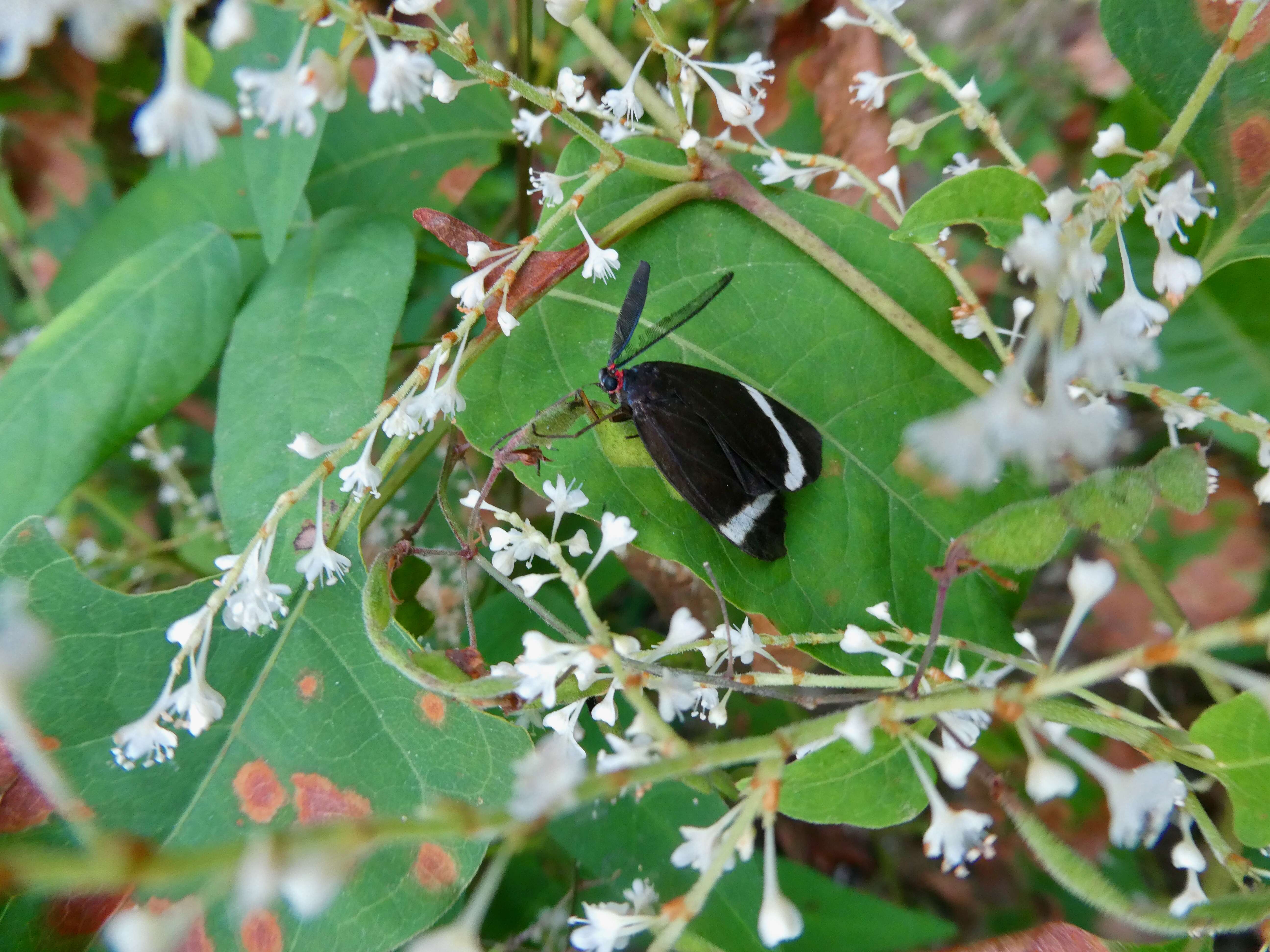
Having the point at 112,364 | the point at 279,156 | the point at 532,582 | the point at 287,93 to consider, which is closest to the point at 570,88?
the point at 287,93

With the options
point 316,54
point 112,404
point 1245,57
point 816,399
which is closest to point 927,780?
point 816,399

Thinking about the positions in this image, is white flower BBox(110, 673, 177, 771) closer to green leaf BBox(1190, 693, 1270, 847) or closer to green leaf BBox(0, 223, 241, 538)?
green leaf BBox(0, 223, 241, 538)

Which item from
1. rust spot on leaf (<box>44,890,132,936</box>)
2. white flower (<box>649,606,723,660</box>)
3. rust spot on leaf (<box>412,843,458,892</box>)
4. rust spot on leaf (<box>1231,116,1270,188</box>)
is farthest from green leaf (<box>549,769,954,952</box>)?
rust spot on leaf (<box>1231,116,1270,188</box>)

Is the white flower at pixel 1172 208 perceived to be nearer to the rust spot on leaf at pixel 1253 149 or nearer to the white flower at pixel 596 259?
the rust spot on leaf at pixel 1253 149

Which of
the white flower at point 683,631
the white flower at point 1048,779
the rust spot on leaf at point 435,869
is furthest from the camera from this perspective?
the rust spot on leaf at point 435,869

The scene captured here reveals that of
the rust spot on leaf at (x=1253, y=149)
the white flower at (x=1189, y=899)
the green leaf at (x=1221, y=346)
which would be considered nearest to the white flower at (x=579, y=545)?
the white flower at (x=1189, y=899)

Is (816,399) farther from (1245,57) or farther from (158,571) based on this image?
(158,571)

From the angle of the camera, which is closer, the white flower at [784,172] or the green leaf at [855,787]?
the green leaf at [855,787]

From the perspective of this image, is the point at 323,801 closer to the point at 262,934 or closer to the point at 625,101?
the point at 262,934
